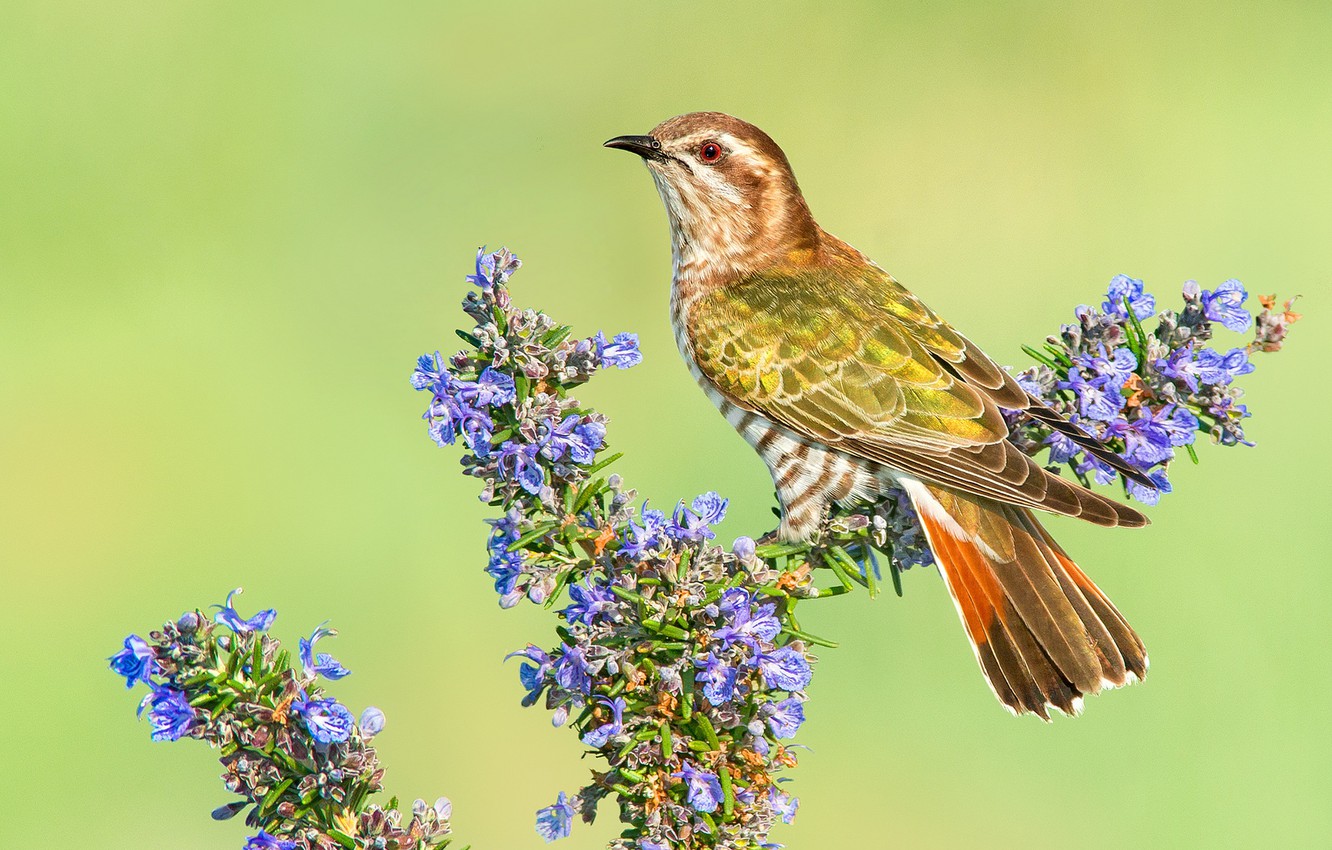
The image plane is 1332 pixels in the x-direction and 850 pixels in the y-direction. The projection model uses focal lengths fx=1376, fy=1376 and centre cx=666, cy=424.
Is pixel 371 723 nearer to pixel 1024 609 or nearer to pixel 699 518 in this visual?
pixel 699 518

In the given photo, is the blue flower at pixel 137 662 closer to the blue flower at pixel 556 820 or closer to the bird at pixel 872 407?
the blue flower at pixel 556 820

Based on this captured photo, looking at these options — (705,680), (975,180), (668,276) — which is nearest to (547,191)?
(668,276)

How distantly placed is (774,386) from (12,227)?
5.92 meters

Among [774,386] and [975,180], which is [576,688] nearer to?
Answer: [774,386]

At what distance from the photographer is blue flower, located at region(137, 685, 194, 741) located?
2264 millimetres

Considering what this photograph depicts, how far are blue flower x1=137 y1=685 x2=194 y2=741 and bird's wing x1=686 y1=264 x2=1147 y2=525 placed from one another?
2479 mm

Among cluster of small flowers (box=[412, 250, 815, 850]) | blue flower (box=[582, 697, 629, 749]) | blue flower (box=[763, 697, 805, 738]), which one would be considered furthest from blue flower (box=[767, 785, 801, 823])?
blue flower (box=[582, 697, 629, 749])

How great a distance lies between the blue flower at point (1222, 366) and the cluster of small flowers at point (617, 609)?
1206mm

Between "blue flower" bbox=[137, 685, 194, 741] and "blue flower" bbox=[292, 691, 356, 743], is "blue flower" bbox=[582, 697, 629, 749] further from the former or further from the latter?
"blue flower" bbox=[137, 685, 194, 741]

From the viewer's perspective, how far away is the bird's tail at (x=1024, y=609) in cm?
401

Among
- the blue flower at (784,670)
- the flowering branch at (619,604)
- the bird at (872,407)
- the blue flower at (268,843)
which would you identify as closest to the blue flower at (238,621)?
the blue flower at (268,843)

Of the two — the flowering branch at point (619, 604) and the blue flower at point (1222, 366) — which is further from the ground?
the blue flower at point (1222, 366)

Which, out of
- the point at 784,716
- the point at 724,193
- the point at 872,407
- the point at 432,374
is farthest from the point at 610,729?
the point at 724,193

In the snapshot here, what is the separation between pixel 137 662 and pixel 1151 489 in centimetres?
237
